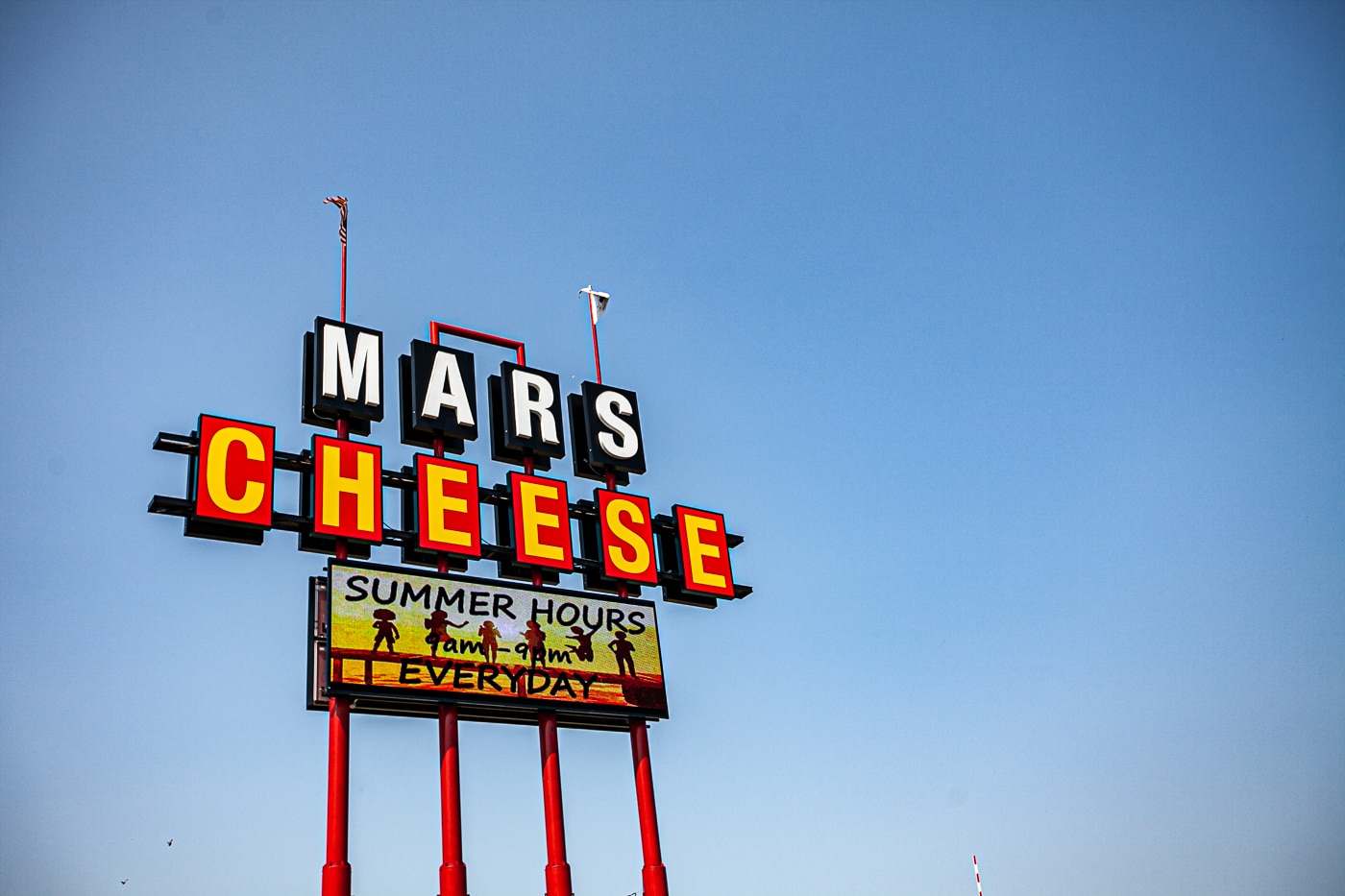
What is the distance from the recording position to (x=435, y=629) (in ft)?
63.0

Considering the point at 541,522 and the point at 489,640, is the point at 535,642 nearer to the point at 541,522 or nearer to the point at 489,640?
the point at 489,640

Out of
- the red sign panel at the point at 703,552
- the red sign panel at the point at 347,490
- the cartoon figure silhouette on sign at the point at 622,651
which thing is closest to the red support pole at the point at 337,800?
the red sign panel at the point at 347,490

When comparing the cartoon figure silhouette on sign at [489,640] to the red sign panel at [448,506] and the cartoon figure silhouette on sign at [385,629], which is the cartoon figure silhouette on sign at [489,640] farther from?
the cartoon figure silhouette on sign at [385,629]

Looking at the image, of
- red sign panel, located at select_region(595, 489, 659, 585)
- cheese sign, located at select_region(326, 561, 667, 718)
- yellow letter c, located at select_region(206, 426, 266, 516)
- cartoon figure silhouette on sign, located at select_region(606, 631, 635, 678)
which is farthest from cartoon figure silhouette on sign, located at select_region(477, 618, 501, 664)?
yellow letter c, located at select_region(206, 426, 266, 516)

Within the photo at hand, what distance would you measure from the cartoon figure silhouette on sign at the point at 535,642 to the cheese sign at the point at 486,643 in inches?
0.6

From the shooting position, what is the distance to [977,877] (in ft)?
81.7

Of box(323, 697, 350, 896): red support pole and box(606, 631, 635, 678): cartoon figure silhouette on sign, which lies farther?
box(606, 631, 635, 678): cartoon figure silhouette on sign

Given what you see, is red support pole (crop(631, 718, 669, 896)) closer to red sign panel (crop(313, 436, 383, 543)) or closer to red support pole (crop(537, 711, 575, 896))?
red support pole (crop(537, 711, 575, 896))

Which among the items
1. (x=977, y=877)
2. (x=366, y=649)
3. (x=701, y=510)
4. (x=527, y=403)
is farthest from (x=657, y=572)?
(x=977, y=877)

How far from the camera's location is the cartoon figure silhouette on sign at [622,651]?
68.7ft

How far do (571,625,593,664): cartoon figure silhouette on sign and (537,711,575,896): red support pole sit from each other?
1.16 m

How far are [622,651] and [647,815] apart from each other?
2770mm

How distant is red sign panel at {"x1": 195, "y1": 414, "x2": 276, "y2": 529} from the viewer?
1839cm

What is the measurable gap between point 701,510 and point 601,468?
215 cm
